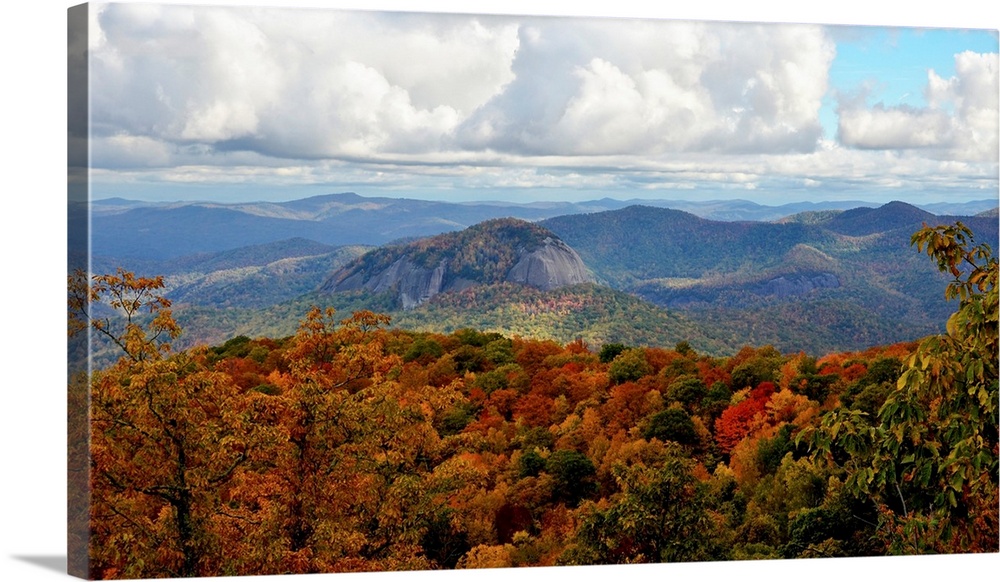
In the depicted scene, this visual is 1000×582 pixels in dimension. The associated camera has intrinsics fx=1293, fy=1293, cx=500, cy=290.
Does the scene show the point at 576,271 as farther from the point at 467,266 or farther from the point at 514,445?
the point at 514,445

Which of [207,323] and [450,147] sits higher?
[450,147]

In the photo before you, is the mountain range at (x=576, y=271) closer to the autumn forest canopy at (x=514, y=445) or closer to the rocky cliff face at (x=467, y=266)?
the rocky cliff face at (x=467, y=266)

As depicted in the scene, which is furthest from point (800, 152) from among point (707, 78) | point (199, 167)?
point (199, 167)

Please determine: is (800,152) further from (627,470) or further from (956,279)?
(627,470)

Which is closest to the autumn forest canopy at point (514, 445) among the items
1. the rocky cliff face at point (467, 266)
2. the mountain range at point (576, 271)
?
the mountain range at point (576, 271)

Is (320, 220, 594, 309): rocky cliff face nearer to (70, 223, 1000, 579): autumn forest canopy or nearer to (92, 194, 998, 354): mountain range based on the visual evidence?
(92, 194, 998, 354): mountain range

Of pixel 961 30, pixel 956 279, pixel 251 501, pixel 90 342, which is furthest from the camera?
pixel 961 30

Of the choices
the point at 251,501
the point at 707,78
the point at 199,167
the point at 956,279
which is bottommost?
the point at 251,501
